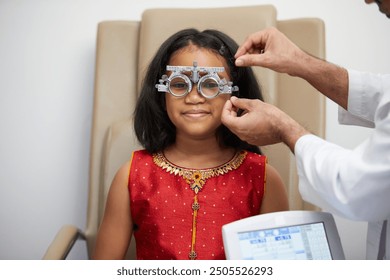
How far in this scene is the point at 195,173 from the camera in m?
1.25

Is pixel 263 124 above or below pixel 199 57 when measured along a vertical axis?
below

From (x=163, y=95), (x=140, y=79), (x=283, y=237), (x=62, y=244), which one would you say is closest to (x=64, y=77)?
(x=140, y=79)

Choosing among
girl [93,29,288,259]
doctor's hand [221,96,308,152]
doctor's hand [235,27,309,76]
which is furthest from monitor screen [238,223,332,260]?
doctor's hand [235,27,309,76]

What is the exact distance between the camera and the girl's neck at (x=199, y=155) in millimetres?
1273

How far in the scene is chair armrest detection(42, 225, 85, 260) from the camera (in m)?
1.20

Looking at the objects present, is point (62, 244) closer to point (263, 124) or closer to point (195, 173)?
point (195, 173)

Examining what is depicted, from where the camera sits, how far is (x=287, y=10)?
173 centimetres

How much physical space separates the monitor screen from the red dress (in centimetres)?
32

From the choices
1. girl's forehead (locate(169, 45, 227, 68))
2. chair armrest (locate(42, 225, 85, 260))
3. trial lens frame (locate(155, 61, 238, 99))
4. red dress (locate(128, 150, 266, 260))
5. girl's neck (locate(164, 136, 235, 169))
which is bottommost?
chair armrest (locate(42, 225, 85, 260))

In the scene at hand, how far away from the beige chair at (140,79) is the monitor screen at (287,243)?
52cm

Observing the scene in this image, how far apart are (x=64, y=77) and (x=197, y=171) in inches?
30.8

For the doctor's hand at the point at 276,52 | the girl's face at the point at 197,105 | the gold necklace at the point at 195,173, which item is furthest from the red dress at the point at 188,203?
the doctor's hand at the point at 276,52

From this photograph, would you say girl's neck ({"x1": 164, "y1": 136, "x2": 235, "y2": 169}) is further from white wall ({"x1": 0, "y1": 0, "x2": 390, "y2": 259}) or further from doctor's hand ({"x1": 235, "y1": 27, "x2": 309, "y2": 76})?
white wall ({"x1": 0, "y1": 0, "x2": 390, "y2": 259})
